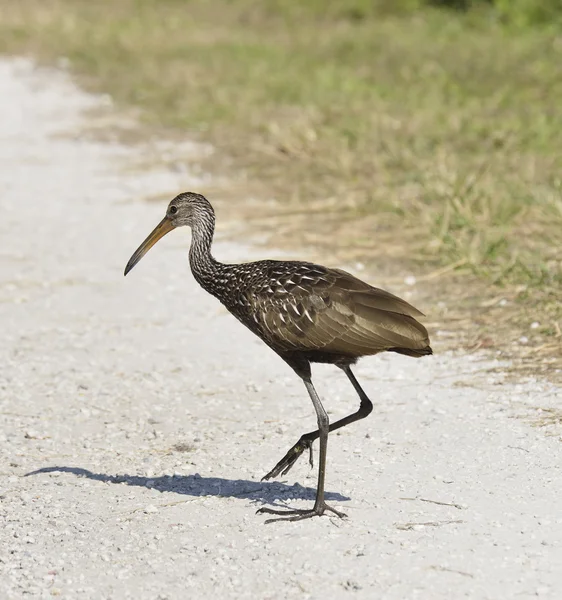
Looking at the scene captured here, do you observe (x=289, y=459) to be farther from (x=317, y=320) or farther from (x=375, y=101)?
(x=375, y=101)

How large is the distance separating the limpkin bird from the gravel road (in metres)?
0.31

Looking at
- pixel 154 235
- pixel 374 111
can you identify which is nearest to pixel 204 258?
pixel 154 235

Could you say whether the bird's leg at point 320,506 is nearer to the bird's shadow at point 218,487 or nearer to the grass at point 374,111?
the bird's shadow at point 218,487

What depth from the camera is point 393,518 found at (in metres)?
5.46

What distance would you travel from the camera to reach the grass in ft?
32.3

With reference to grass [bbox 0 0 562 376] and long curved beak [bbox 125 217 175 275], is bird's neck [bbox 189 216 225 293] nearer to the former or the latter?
long curved beak [bbox 125 217 175 275]

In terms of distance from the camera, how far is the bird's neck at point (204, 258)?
6465 millimetres

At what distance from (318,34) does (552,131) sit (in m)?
8.12

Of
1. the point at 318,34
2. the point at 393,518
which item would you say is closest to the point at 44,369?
the point at 393,518

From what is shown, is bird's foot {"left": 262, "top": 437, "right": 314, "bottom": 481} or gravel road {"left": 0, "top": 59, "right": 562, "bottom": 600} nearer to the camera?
gravel road {"left": 0, "top": 59, "right": 562, "bottom": 600}

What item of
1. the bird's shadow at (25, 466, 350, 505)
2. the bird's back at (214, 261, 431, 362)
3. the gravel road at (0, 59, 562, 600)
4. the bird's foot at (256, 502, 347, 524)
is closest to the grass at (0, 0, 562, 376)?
the gravel road at (0, 59, 562, 600)

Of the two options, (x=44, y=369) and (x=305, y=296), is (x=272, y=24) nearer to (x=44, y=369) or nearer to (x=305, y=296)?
(x=44, y=369)

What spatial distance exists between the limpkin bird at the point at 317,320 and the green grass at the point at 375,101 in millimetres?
2580

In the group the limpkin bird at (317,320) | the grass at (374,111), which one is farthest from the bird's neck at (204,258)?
the grass at (374,111)
